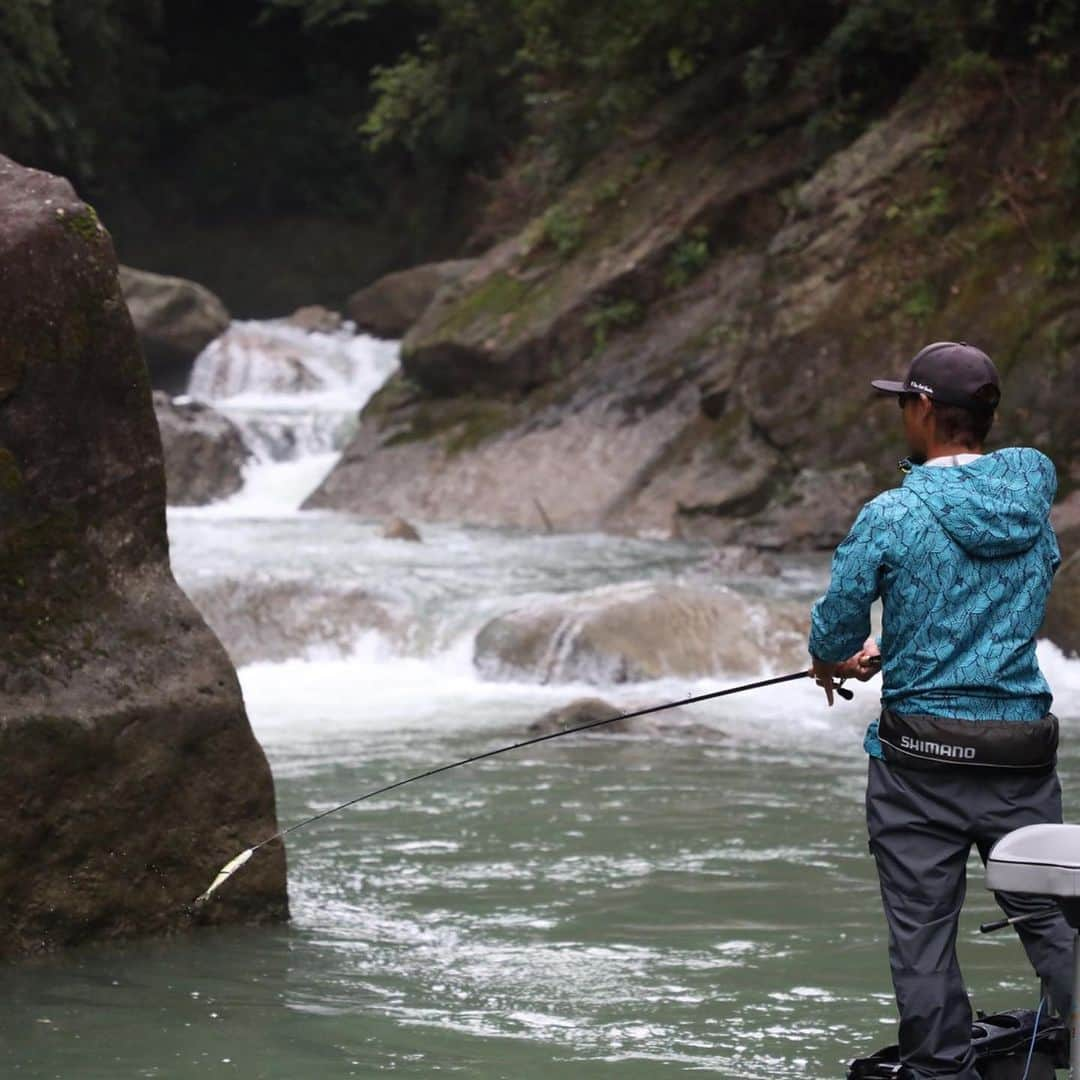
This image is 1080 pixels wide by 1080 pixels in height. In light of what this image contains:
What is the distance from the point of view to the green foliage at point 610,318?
74.8 ft

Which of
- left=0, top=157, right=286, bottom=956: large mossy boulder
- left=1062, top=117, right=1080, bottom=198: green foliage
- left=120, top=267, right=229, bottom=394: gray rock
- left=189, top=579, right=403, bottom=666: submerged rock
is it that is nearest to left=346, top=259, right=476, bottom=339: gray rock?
left=120, top=267, right=229, bottom=394: gray rock

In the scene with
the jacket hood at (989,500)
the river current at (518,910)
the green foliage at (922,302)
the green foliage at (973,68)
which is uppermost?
the green foliage at (973,68)

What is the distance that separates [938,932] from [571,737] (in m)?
7.50

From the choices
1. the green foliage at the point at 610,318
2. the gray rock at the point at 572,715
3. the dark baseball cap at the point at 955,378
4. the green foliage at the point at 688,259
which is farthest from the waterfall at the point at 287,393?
the dark baseball cap at the point at 955,378

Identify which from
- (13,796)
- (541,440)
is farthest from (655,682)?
(541,440)

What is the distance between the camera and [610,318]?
22922mm

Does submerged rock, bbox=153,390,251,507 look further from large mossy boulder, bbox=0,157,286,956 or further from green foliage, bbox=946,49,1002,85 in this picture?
large mossy boulder, bbox=0,157,286,956

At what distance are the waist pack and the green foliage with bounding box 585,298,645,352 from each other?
18708 millimetres

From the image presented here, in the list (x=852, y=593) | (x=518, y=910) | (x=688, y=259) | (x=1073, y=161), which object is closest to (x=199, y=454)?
(x=688, y=259)

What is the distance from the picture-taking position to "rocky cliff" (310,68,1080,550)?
747 inches

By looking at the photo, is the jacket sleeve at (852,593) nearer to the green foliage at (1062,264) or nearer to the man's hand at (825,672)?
the man's hand at (825,672)

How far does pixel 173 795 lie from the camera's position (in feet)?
21.4

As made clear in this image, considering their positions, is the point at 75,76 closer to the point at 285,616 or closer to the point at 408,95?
the point at 408,95

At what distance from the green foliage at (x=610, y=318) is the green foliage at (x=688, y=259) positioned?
478 millimetres
